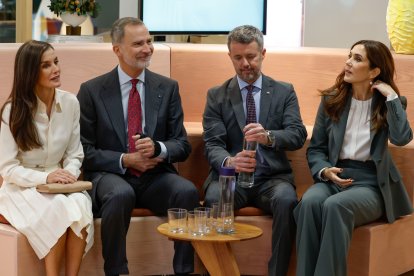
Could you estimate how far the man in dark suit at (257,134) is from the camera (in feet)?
14.9

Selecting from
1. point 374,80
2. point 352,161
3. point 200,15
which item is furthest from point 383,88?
point 200,15

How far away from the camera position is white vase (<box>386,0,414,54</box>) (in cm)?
561

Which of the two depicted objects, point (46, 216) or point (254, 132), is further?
point (254, 132)

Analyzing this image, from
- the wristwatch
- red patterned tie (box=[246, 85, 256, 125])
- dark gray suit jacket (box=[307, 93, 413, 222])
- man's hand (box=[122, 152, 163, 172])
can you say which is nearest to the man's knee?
dark gray suit jacket (box=[307, 93, 413, 222])

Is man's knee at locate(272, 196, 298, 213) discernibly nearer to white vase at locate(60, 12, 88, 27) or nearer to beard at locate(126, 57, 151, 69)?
beard at locate(126, 57, 151, 69)

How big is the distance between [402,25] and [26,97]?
8.33ft

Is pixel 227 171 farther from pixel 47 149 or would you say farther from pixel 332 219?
pixel 47 149

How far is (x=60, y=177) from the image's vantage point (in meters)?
4.43

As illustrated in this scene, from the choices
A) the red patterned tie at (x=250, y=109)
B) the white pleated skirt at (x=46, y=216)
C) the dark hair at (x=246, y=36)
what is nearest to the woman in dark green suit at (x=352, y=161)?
the red patterned tie at (x=250, y=109)

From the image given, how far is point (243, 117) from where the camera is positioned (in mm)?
4840

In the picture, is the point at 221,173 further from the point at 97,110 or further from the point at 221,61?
the point at 221,61

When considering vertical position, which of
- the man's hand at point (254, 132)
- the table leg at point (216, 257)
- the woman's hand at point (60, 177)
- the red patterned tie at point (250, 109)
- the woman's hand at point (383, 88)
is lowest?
the table leg at point (216, 257)

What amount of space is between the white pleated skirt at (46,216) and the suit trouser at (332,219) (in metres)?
1.08

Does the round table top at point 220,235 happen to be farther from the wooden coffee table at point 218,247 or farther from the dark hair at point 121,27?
the dark hair at point 121,27
